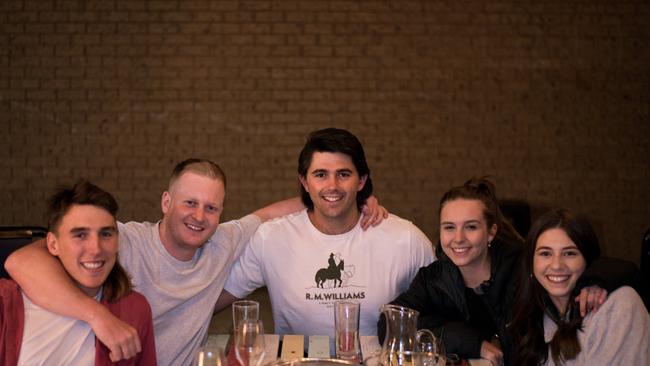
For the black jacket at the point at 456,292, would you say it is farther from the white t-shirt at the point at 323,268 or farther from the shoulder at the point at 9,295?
the shoulder at the point at 9,295

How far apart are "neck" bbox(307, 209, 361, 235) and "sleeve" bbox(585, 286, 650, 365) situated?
4.30 feet

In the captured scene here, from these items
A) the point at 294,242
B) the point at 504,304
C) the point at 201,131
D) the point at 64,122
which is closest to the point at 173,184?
the point at 294,242

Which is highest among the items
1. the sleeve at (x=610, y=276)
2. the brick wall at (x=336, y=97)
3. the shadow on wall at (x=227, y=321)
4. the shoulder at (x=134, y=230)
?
the brick wall at (x=336, y=97)

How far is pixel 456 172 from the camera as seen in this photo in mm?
7016

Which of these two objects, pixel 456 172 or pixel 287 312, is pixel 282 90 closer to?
pixel 456 172

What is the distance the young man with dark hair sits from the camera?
2.28 meters

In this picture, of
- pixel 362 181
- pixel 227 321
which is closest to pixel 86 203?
pixel 362 181

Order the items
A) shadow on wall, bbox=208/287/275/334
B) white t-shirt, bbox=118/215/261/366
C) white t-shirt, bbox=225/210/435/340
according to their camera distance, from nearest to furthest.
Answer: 1. white t-shirt, bbox=118/215/261/366
2. white t-shirt, bbox=225/210/435/340
3. shadow on wall, bbox=208/287/275/334

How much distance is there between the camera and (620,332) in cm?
228

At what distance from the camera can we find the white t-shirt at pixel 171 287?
282cm

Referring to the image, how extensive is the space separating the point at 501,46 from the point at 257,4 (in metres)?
2.49

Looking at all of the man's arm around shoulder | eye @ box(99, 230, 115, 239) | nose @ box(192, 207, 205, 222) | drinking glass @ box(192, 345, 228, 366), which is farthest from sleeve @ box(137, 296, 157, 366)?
drinking glass @ box(192, 345, 228, 366)

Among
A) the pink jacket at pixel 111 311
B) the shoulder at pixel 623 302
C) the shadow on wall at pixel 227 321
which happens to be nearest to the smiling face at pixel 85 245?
the pink jacket at pixel 111 311

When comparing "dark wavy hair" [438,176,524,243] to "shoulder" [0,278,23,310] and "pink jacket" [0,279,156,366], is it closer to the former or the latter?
"pink jacket" [0,279,156,366]
